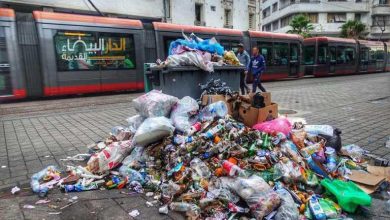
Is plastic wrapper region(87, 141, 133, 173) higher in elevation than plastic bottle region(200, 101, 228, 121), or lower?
lower

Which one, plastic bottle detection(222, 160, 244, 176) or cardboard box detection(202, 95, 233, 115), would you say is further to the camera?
cardboard box detection(202, 95, 233, 115)

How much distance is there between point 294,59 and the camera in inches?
908

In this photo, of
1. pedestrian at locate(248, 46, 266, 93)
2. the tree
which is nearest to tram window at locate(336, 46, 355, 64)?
the tree

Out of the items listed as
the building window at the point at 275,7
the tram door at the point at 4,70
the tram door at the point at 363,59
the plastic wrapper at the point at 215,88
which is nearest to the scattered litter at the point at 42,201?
the plastic wrapper at the point at 215,88

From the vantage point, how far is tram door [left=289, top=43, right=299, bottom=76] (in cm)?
Answer: 2273

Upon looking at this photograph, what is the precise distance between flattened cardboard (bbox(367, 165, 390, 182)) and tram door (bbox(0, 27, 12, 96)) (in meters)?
11.5

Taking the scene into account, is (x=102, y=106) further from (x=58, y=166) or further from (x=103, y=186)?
(x=103, y=186)

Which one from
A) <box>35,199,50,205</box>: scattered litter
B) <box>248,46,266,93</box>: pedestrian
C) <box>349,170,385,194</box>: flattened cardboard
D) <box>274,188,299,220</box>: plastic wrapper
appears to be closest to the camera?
<box>274,188,299,220</box>: plastic wrapper

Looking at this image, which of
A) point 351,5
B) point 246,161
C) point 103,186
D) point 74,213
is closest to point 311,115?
point 246,161

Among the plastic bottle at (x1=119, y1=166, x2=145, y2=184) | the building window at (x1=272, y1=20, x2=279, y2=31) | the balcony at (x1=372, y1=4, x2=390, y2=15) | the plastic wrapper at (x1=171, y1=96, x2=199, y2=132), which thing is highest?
the balcony at (x1=372, y1=4, x2=390, y2=15)

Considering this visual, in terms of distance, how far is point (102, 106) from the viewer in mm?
10617

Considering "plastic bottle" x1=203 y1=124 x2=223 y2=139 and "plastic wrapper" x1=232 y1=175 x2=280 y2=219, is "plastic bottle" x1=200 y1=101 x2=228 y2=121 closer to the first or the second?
"plastic bottle" x1=203 y1=124 x2=223 y2=139

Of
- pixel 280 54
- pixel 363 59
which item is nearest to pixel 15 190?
pixel 280 54

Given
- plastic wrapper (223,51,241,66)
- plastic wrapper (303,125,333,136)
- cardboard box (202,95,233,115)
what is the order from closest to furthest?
plastic wrapper (303,125,333,136) < cardboard box (202,95,233,115) < plastic wrapper (223,51,241,66)
